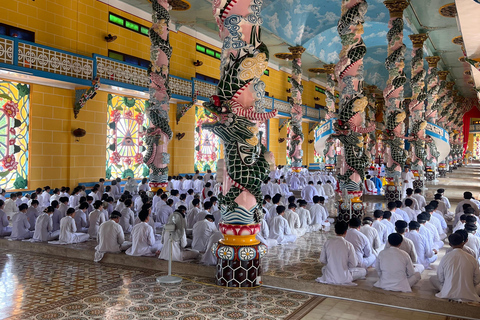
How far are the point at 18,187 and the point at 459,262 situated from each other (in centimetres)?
1189

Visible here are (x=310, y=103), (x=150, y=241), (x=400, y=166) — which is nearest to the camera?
(x=150, y=241)

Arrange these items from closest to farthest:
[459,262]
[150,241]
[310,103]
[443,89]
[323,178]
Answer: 1. [459,262]
2. [150,241]
3. [323,178]
4. [443,89]
5. [310,103]

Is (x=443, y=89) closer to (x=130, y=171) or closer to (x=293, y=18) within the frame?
(x=293, y=18)

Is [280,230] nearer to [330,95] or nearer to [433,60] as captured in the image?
[330,95]

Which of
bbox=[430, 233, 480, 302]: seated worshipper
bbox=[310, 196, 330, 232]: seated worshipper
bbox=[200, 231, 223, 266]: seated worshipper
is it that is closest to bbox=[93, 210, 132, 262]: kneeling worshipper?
bbox=[200, 231, 223, 266]: seated worshipper

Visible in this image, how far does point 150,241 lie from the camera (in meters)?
7.48

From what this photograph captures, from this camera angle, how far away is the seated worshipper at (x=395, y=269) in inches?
221

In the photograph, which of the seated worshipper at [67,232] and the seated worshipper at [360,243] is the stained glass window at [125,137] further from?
the seated worshipper at [360,243]

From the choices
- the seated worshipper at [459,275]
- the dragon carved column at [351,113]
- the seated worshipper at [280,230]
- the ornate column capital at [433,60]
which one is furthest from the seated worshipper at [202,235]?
the ornate column capital at [433,60]

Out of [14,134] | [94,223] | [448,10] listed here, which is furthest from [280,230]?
[448,10]

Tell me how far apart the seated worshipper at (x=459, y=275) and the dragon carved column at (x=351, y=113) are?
457 centimetres

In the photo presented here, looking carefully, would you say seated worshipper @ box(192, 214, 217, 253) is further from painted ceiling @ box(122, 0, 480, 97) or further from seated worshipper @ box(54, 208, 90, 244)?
painted ceiling @ box(122, 0, 480, 97)

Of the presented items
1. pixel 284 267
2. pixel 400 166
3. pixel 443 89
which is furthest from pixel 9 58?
pixel 443 89

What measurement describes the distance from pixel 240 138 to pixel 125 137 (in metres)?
11.2
